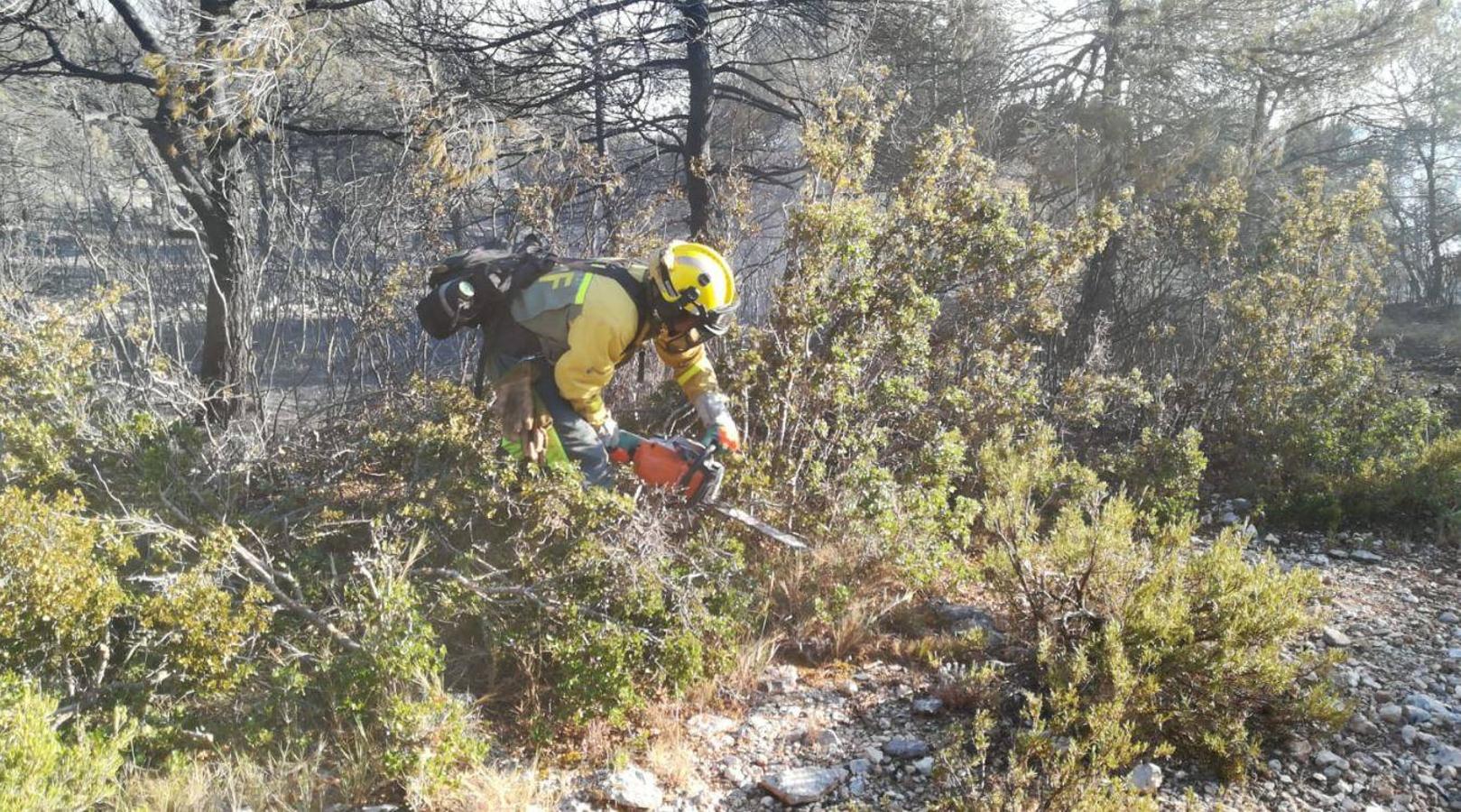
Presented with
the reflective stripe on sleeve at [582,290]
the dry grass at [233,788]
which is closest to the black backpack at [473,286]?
the reflective stripe on sleeve at [582,290]

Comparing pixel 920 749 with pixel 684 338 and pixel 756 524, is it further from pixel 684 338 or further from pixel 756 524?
pixel 684 338

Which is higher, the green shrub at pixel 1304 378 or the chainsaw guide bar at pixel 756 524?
the green shrub at pixel 1304 378

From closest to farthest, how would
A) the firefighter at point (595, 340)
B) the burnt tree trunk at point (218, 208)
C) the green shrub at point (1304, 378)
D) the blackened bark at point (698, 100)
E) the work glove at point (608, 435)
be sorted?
1. the firefighter at point (595, 340)
2. the work glove at point (608, 435)
3. the burnt tree trunk at point (218, 208)
4. the green shrub at point (1304, 378)
5. the blackened bark at point (698, 100)

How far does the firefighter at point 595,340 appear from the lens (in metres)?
3.33

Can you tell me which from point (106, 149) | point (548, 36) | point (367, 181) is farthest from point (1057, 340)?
point (106, 149)

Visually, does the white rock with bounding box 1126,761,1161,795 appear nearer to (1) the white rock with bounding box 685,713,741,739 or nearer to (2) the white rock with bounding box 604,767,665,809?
(1) the white rock with bounding box 685,713,741,739

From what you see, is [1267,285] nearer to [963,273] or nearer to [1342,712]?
[963,273]

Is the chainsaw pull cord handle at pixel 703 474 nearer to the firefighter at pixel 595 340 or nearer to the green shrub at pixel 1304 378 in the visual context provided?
the firefighter at pixel 595 340

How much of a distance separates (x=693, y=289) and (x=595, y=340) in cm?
46

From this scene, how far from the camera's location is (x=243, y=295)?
16.6 ft

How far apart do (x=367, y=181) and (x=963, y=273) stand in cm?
435

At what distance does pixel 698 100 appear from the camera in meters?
6.49

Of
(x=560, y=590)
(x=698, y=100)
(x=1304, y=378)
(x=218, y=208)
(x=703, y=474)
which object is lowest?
(x=560, y=590)

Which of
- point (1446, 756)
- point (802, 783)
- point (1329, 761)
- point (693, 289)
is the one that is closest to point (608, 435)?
point (693, 289)
